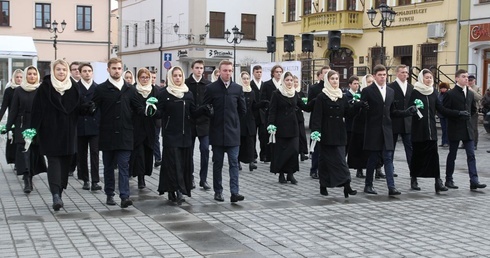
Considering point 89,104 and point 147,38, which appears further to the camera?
point 147,38

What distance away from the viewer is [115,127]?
9461 mm

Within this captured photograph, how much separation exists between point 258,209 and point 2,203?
135 inches

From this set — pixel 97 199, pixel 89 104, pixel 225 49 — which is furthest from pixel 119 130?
pixel 225 49

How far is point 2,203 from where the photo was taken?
9.70 m

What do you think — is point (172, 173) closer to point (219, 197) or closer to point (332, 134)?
point (219, 197)

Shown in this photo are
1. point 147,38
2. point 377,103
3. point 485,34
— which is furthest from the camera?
point 147,38

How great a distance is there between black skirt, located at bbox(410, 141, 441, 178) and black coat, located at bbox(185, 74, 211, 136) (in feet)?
10.7

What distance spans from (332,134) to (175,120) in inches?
90.3

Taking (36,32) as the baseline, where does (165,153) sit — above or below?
below

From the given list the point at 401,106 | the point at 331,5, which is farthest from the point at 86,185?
the point at 331,5

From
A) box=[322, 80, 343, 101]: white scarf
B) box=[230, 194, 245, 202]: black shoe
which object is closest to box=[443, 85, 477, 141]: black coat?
box=[322, 80, 343, 101]: white scarf

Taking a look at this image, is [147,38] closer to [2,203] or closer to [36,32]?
[36,32]

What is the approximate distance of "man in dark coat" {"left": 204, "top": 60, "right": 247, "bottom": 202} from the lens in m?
9.93

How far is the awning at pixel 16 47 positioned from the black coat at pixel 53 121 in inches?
825
